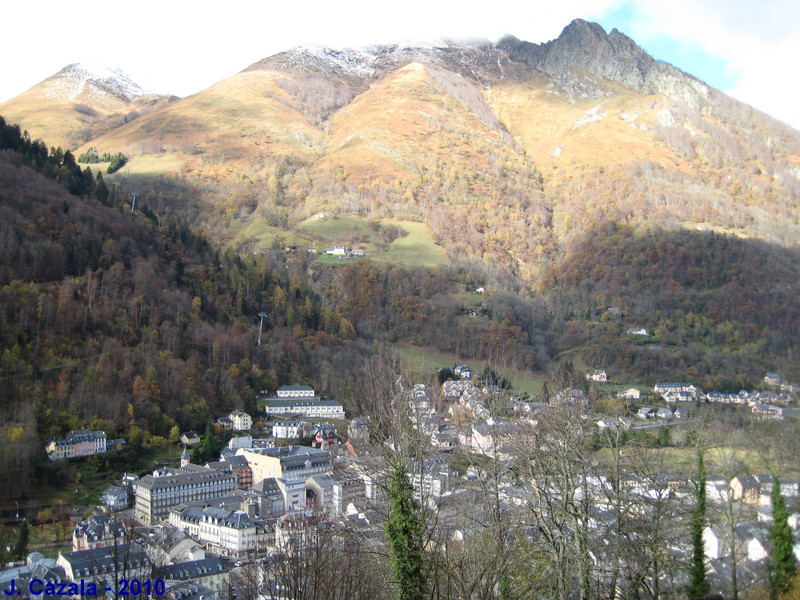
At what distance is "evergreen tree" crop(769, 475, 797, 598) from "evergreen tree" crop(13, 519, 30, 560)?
31.3 meters

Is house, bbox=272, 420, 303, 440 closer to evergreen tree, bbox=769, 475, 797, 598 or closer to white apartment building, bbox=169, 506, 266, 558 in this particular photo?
white apartment building, bbox=169, 506, 266, 558

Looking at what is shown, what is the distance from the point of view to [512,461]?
18469 mm

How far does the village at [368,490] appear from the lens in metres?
16.7

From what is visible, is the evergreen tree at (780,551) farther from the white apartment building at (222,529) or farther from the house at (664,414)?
the house at (664,414)

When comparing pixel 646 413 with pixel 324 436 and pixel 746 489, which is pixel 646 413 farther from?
pixel 746 489

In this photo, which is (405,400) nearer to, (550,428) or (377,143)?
(550,428)

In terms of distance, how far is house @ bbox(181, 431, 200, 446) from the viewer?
1954 inches

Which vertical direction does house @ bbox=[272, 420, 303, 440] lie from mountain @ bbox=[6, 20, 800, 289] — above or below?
below

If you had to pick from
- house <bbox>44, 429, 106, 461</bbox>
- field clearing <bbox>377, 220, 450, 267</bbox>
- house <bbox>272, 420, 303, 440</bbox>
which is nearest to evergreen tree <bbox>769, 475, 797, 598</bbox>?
house <bbox>44, 429, 106, 461</bbox>

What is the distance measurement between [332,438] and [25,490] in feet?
71.2

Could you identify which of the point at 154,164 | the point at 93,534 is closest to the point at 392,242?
the point at 154,164

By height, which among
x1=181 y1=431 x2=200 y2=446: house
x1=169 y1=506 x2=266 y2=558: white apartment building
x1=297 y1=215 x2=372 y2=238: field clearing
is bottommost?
x1=169 y1=506 x2=266 y2=558: white apartment building

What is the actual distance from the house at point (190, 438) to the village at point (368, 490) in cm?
10

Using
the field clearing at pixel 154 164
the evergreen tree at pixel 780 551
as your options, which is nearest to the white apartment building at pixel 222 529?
the evergreen tree at pixel 780 551
